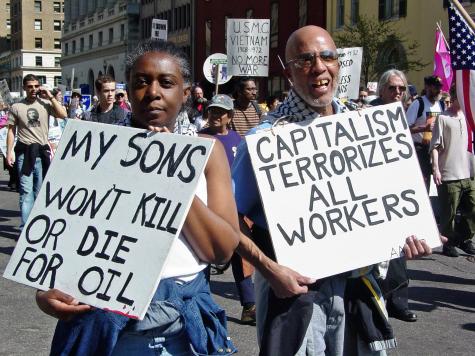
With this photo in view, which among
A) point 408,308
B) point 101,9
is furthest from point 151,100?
point 101,9

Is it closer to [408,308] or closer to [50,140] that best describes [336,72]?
[408,308]

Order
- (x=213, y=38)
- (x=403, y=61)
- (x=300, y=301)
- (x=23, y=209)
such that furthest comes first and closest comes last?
(x=213, y=38) → (x=403, y=61) → (x=23, y=209) → (x=300, y=301)

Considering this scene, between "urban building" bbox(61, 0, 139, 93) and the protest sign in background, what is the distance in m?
49.8

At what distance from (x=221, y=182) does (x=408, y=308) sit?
4.27m

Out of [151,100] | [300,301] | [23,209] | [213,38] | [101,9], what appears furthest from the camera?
[101,9]

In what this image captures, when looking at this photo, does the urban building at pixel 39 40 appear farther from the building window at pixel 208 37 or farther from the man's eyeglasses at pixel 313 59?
the man's eyeglasses at pixel 313 59

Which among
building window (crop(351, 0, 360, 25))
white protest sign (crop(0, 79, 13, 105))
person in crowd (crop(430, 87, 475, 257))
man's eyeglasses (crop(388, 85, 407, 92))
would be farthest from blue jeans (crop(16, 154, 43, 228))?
building window (crop(351, 0, 360, 25))

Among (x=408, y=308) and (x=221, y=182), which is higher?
(x=221, y=182)

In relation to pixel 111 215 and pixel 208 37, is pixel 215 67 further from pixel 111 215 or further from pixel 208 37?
pixel 208 37

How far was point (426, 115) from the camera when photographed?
9.78m

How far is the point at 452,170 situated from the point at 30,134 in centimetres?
484

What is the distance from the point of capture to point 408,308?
6496 millimetres

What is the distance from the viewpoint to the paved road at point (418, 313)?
5.43 metres

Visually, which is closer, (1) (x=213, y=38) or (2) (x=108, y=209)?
(2) (x=108, y=209)
